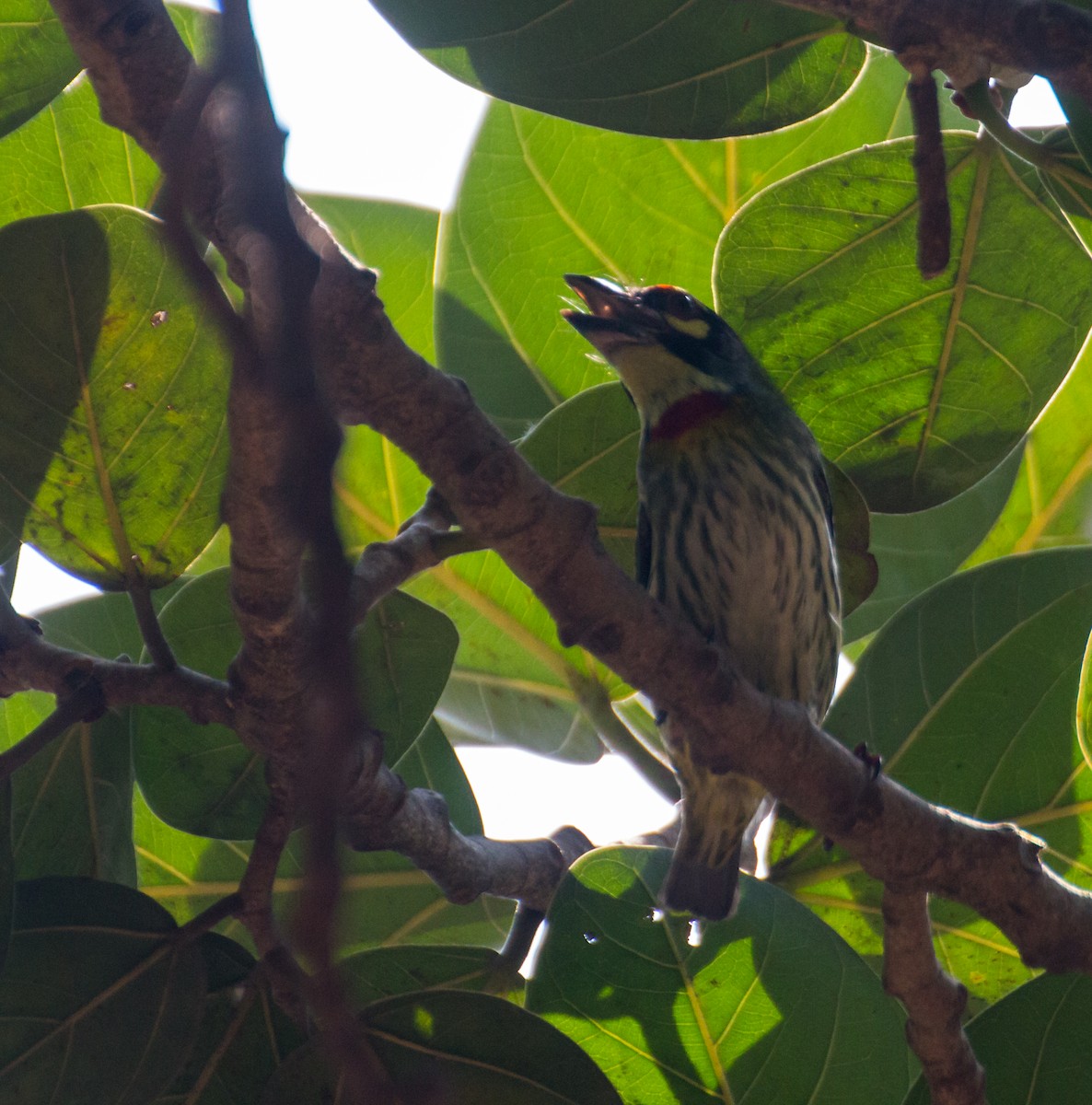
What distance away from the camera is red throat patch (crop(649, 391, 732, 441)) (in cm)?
303

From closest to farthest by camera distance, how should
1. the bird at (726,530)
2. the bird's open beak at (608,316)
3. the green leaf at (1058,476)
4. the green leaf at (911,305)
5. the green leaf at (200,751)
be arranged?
the green leaf at (200,751)
the green leaf at (911,305)
the bird's open beak at (608,316)
the bird at (726,530)
the green leaf at (1058,476)

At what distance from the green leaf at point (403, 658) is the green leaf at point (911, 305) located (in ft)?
2.89

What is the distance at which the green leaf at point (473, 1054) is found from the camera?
6.35 feet

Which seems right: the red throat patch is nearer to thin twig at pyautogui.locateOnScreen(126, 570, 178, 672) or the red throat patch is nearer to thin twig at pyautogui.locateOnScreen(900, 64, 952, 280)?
thin twig at pyautogui.locateOnScreen(900, 64, 952, 280)

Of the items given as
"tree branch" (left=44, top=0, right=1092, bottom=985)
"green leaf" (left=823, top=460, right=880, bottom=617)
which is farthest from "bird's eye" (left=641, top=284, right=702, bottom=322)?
"tree branch" (left=44, top=0, right=1092, bottom=985)

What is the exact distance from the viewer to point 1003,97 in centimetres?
211

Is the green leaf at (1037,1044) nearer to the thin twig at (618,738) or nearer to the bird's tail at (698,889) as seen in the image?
the bird's tail at (698,889)

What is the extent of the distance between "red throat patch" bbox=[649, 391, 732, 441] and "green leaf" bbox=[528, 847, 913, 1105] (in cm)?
120

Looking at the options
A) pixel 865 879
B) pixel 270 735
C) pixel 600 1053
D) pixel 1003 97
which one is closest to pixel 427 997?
pixel 600 1053

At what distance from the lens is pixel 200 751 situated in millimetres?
2131

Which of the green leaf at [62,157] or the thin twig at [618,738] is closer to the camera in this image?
the green leaf at [62,157]

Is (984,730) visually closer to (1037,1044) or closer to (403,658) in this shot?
(1037,1044)

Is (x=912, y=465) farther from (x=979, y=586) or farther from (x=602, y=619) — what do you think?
(x=602, y=619)

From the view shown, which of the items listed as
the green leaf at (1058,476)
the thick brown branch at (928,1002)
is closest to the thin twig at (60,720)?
the thick brown branch at (928,1002)
